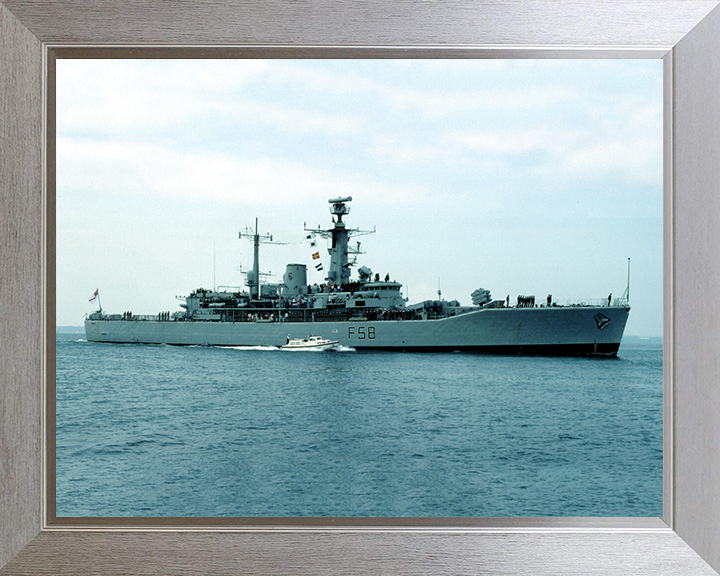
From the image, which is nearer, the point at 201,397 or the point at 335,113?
the point at 201,397

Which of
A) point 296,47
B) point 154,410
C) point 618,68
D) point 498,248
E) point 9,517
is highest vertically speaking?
point 618,68

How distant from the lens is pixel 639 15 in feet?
4.03

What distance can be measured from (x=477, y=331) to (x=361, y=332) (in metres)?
2.87

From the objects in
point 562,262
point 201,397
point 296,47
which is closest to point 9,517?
point 296,47

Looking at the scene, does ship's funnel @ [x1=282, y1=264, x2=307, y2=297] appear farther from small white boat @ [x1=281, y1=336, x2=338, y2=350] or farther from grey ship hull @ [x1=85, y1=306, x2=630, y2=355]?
small white boat @ [x1=281, y1=336, x2=338, y2=350]

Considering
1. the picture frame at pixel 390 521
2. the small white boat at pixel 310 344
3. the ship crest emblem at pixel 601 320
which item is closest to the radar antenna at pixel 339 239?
the small white boat at pixel 310 344

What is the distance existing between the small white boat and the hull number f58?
0.91 m

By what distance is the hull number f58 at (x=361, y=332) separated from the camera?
15344 millimetres

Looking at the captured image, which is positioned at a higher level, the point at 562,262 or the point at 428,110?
the point at 428,110

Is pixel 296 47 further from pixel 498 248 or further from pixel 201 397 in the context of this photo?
pixel 498 248

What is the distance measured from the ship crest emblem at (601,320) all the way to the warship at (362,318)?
0.12ft

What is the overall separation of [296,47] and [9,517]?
3.53ft

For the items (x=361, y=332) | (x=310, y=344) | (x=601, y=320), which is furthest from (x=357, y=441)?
(x=601, y=320)

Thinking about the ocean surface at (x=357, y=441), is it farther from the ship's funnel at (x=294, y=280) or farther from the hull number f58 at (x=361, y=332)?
the ship's funnel at (x=294, y=280)
